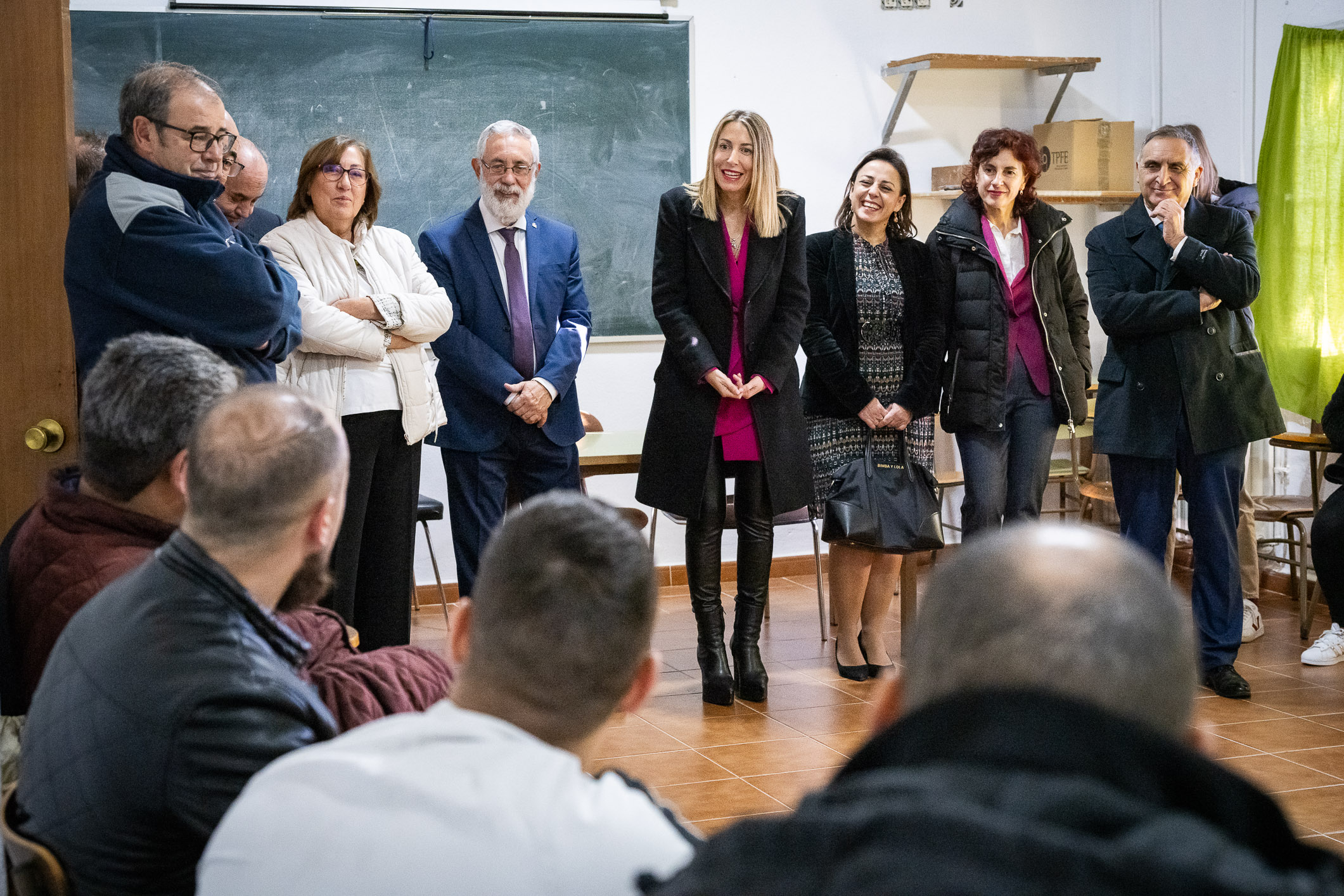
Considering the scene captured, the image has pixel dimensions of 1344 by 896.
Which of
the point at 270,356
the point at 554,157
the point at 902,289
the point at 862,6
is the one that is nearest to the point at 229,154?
the point at 270,356

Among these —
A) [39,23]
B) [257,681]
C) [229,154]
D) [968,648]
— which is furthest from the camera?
[229,154]

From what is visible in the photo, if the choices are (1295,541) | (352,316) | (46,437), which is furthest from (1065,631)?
(1295,541)

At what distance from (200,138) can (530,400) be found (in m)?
1.30

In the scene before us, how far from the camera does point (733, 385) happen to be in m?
3.80

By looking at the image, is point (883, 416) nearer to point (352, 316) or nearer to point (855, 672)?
point (855, 672)

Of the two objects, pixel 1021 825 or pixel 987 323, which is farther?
pixel 987 323

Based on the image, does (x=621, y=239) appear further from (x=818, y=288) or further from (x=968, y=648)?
(x=968, y=648)

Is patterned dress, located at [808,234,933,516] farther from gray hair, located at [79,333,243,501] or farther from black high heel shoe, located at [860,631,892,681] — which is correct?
gray hair, located at [79,333,243,501]

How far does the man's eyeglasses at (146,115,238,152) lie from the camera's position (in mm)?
2684

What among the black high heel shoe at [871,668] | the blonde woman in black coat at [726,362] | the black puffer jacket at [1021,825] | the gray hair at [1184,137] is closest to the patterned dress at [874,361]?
the blonde woman in black coat at [726,362]

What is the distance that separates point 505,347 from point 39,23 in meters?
1.67

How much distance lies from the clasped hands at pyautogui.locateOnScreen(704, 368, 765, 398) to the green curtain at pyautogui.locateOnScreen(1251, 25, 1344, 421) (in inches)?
103

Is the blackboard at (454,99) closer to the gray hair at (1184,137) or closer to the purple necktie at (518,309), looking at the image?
the purple necktie at (518,309)

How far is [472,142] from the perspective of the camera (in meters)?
5.47
